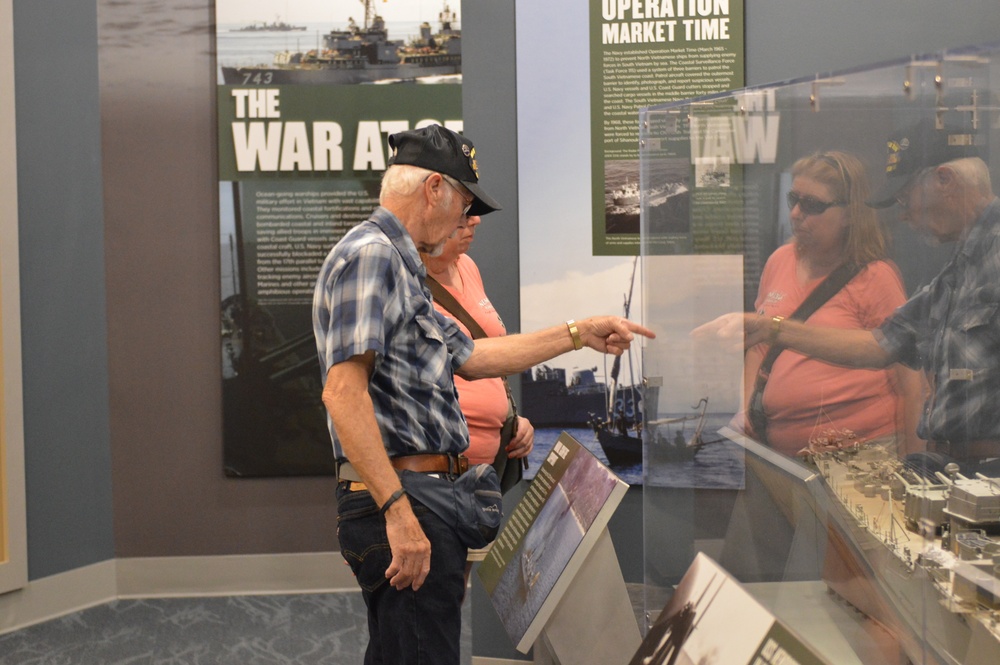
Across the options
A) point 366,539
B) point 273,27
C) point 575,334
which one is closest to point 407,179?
point 575,334

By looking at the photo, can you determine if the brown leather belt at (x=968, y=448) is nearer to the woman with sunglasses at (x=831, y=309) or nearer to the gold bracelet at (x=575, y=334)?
the woman with sunglasses at (x=831, y=309)

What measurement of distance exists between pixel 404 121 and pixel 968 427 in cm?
323

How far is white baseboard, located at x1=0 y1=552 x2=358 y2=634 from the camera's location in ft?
13.7

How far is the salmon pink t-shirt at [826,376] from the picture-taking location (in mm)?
1616

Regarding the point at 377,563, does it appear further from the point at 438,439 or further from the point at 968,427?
the point at 968,427

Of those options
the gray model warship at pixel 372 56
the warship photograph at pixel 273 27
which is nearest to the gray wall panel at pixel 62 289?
the warship photograph at pixel 273 27

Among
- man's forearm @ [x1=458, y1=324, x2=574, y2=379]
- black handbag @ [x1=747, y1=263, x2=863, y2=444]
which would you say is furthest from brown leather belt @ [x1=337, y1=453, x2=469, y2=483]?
black handbag @ [x1=747, y1=263, x2=863, y2=444]

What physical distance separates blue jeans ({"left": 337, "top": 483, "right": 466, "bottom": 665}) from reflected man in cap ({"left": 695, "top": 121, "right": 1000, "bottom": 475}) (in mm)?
908

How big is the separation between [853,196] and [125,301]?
3.47m

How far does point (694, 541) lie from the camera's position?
2.05m

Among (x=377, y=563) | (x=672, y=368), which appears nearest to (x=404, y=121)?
(x=672, y=368)

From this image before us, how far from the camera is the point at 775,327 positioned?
183 cm

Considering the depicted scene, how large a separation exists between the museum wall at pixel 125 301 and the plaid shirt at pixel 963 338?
327cm

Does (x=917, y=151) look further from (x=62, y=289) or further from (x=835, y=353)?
(x=62, y=289)
